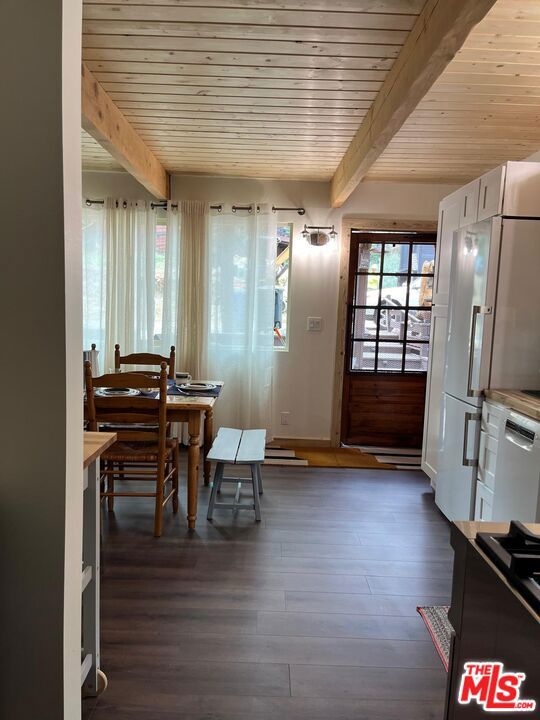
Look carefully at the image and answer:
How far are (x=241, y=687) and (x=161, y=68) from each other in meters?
2.69

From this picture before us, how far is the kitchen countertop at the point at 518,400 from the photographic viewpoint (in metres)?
2.09

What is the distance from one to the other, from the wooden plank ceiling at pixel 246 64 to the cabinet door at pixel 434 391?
1.45m

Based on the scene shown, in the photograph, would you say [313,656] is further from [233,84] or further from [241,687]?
[233,84]

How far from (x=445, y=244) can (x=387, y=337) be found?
143 centimetres

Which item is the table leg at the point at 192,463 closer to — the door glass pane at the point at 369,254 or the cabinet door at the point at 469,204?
the cabinet door at the point at 469,204

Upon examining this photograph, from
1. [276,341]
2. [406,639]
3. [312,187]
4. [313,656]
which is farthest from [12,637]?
[312,187]

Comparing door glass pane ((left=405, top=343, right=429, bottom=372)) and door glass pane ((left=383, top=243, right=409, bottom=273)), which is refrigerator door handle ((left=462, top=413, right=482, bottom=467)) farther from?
door glass pane ((left=383, top=243, right=409, bottom=273))

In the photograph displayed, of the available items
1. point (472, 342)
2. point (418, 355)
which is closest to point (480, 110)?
point (472, 342)

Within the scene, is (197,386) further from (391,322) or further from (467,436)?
(391,322)

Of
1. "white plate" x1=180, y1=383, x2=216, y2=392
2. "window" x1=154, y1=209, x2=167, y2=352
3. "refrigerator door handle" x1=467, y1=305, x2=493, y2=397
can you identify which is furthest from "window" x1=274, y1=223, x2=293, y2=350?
"refrigerator door handle" x1=467, y1=305, x2=493, y2=397

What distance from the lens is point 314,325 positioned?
4.60 m

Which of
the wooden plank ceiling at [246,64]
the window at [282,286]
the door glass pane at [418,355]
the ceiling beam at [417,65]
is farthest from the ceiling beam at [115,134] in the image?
the door glass pane at [418,355]

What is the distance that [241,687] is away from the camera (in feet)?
5.57

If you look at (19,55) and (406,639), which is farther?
(406,639)
